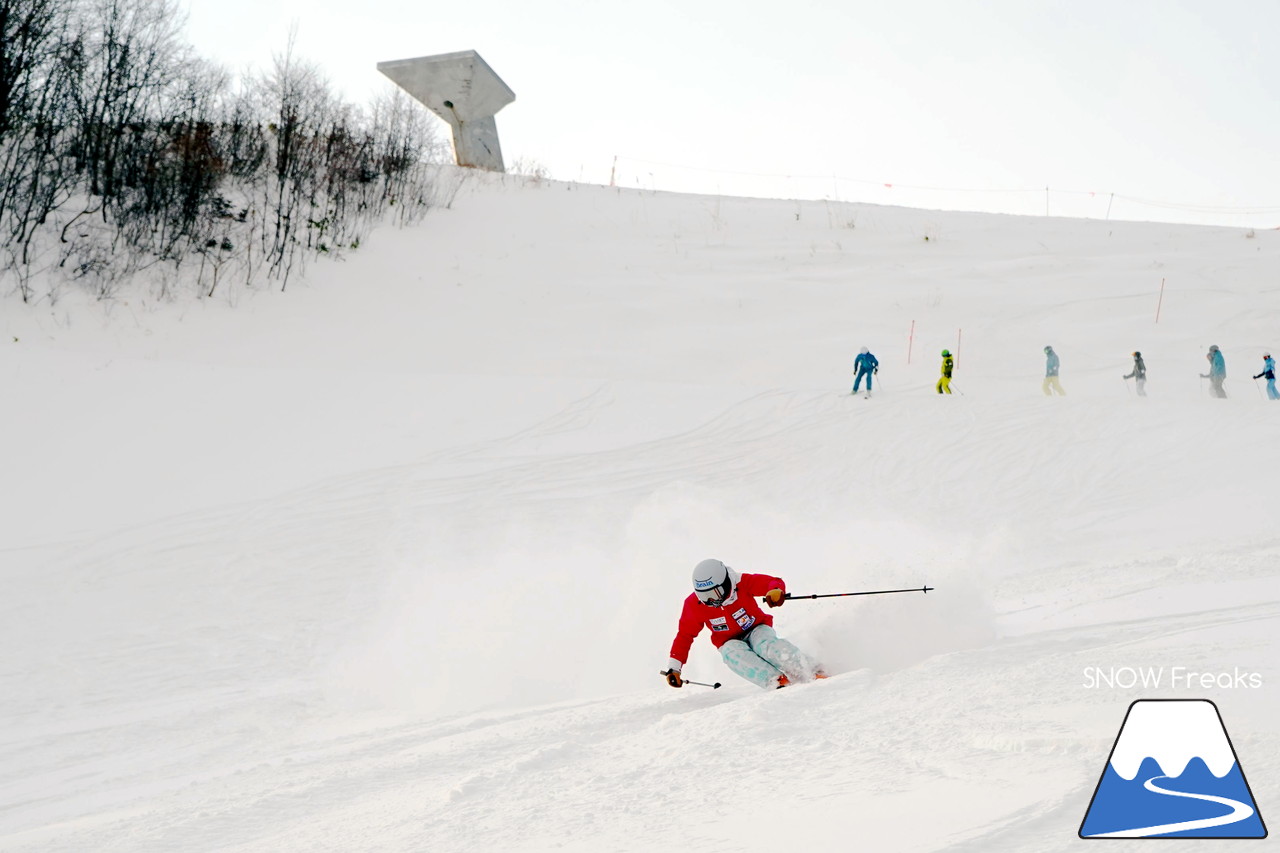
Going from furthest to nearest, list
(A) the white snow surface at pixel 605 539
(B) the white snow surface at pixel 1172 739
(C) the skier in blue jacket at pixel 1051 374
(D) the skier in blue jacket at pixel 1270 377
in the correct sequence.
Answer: (D) the skier in blue jacket at pixel 1270 377
(C) the skier in blue jacket at pixel 1051 374
(A) the white snow surface at pixel 605 539
(B) the white snow surface at pixel 1172 739

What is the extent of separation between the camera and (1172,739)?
4.28 metres

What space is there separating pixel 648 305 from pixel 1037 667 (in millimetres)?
18061

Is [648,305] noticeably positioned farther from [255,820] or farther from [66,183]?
[255,820]

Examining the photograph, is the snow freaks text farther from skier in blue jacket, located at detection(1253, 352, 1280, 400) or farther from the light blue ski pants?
skier in blue jacket, located at detection(1253, 352, 1280, 400)

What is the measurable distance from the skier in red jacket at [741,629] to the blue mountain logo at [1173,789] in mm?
2708

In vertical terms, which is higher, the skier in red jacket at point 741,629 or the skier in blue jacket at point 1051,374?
the skier in blue jacket at point 1051,374

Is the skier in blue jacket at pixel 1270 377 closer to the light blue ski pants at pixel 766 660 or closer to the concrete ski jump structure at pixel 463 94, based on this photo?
the light blue ski pants at pixel 766 660

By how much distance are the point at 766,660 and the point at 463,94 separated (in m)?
28.8

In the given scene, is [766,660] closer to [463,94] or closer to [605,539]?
[605,539]

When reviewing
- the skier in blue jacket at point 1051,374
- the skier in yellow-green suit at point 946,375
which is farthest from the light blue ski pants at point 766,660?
the skier in blue jacket at point 1051,374

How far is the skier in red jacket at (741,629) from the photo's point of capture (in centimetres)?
685

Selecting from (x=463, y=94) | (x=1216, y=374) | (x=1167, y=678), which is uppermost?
(x=463, y=94)

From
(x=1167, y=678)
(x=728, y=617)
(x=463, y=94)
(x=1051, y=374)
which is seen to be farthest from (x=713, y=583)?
(x=463, y=94)

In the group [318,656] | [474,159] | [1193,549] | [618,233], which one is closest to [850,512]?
[1193,549]
